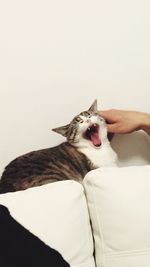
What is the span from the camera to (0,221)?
111 cm

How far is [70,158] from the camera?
1531 millimetres

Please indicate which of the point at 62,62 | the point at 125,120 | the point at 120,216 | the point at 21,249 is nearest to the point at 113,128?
the point at 125,120

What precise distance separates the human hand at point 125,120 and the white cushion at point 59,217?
1.23 ft

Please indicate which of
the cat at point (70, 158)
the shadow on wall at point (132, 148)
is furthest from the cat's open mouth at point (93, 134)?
the shadow on wall at point (132, 148)

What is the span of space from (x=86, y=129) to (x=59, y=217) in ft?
1.51

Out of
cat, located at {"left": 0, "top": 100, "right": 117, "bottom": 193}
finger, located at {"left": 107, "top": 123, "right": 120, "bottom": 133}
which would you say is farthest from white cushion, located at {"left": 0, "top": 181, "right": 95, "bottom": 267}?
finger, located at {"left": 107, "top": 123, "right": 120, "bottom": 133}

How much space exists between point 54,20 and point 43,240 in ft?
2.70

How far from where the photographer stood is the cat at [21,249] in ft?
3.47

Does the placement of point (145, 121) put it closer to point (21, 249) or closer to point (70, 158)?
point (70, 158)

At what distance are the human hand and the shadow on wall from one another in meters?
0.10

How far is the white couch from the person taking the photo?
1139mm

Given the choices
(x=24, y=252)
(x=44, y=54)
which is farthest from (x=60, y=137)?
(x=24, y=252)

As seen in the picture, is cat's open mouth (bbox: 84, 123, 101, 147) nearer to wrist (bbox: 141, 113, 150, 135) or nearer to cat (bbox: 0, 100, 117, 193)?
cat (bbox: 0, 100, 117, 193)

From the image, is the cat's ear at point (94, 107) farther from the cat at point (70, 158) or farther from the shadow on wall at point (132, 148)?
the shadow on wall at point (132, 148)
